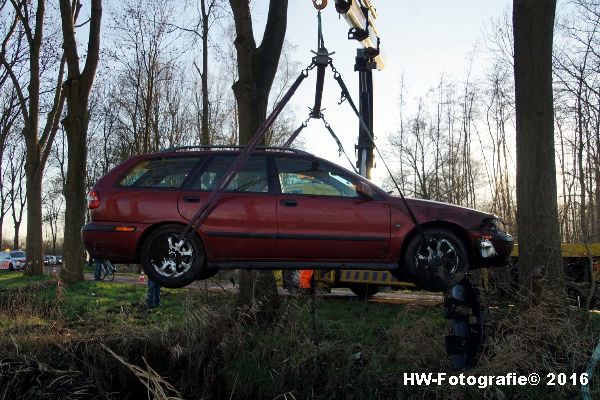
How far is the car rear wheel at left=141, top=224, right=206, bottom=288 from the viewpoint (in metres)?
4.47

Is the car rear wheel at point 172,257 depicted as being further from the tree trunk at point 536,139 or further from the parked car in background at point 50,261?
the parked car in background at point 50,261

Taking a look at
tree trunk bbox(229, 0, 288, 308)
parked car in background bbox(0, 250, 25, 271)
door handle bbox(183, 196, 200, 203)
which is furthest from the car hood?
parked car in background bbox(0, 250, 25, 271)

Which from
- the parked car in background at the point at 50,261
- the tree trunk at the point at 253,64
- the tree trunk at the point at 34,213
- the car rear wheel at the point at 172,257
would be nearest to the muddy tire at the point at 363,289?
the tree trunk at the point at 253,64

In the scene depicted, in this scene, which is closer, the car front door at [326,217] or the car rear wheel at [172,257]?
the car rear wheel at [172,257]

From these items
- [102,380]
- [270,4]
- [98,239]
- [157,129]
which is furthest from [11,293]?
[157,129]

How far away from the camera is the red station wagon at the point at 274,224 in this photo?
4.55 meters

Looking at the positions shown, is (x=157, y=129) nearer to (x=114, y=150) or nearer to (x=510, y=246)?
(x=114, y=150)

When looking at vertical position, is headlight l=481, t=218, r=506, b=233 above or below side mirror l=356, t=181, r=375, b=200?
below

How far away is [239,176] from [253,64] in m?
4.08

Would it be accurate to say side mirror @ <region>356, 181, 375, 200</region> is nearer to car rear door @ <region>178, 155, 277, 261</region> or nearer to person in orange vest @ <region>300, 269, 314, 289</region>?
car rear door @ <region>178, 155, 277, 261</region>

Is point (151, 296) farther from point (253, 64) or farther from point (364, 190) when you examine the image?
point (364, 190)

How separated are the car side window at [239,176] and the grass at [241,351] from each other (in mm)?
4824

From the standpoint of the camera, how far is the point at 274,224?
15.1 ft

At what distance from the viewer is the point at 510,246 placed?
16.2 feet
